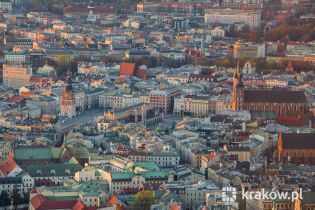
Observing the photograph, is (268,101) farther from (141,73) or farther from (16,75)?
(16,75)

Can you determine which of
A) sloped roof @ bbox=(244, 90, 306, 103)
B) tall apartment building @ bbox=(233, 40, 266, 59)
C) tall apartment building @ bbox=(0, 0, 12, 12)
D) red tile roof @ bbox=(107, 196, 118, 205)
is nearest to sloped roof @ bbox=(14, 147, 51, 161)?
red tile roof @ bbox=(107, 196, 118, 205)

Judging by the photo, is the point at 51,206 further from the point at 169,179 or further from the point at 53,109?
the point at 53,109

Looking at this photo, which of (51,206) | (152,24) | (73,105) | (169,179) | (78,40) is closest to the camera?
(51,206)

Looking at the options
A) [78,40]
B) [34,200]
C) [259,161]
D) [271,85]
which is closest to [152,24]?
[78,40]

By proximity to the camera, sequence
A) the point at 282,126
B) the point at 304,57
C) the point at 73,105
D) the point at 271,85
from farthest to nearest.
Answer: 1. the point at 304,57
2. the point at 271,85
3. the point at 73,105
4. the point at 282,126

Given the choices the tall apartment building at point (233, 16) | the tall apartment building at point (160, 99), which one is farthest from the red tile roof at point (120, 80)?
the tall apartment building at point (233, 16)

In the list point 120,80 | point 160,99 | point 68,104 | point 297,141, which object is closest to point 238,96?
point 160,99

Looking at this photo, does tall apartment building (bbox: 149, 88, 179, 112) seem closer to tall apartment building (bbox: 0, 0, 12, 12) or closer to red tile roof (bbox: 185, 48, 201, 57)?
red tile roof (bbox: 185, 48, 201, 57)
